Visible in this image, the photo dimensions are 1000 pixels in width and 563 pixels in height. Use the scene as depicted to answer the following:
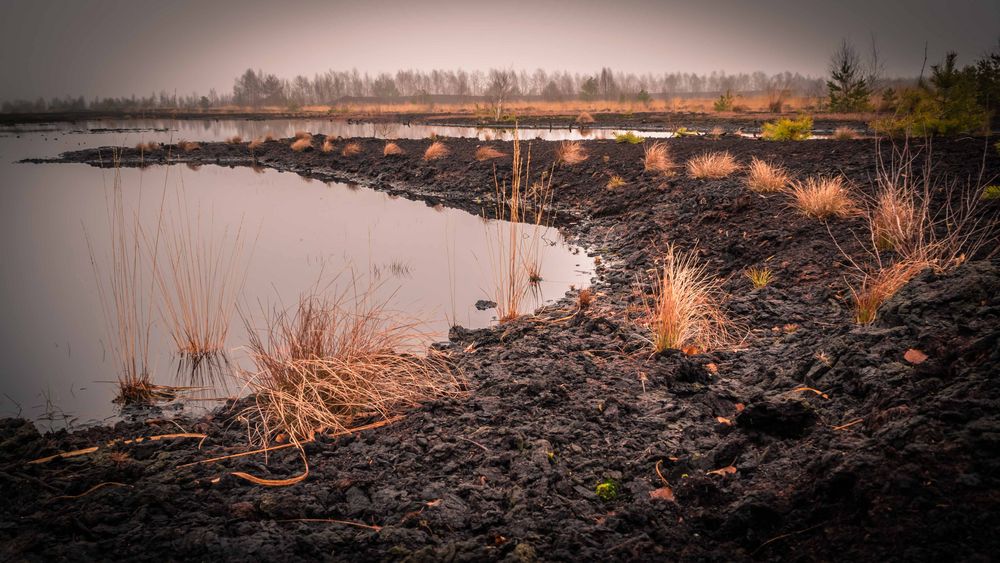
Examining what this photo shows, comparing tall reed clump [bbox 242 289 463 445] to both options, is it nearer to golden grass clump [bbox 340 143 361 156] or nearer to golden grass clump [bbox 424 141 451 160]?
golden grass clump [bbox 424 141 451 160]

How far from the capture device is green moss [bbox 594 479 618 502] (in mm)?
2639

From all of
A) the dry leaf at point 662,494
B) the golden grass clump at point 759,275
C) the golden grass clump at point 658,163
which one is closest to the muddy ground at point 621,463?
the dry leaf at point 662,494

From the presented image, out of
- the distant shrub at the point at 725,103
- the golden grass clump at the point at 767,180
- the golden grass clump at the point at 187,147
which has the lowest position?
the golden grass clump at the point at 767,180

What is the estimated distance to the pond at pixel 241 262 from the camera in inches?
182

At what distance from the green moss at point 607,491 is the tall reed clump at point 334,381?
1356mm

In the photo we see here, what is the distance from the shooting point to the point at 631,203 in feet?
33.6

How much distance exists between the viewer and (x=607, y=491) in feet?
8.73

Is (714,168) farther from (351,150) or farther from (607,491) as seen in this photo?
(351,150)

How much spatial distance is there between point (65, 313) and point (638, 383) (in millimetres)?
5863

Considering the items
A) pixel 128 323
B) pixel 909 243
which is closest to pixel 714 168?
pixel 909 243

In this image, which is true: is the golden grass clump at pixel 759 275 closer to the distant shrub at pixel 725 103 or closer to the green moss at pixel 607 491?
the green moss at pixel 607 491

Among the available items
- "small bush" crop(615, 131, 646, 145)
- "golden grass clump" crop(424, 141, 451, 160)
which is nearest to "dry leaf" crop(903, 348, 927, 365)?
"small bush" crop(615, 131, 646, 145)

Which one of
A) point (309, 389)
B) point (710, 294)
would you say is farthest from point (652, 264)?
point (309, 389)

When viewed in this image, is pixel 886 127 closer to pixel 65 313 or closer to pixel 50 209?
pixel 65 313
